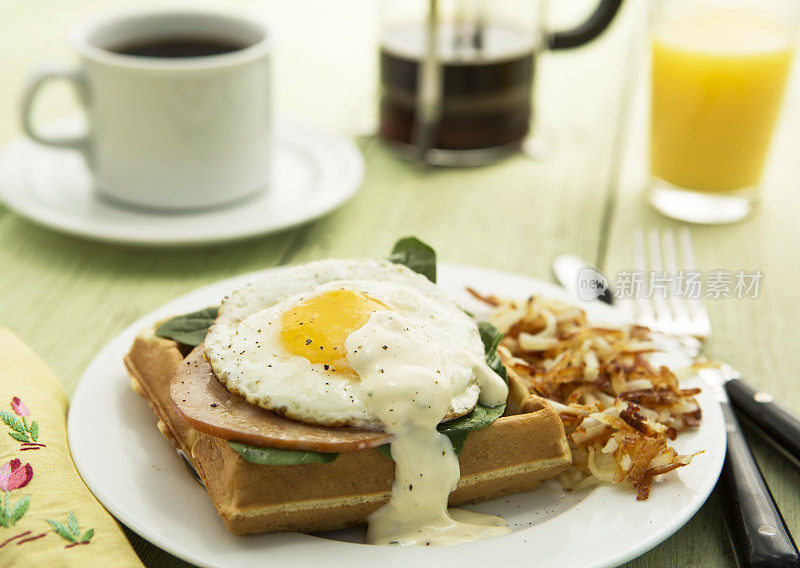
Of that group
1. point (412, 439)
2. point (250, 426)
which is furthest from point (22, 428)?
point (412, 439)

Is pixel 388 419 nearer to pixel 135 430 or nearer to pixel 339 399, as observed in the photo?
pixel 339 399

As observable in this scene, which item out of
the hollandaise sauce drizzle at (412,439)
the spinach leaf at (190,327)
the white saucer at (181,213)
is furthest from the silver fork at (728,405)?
the spinach leaf at (190,327)

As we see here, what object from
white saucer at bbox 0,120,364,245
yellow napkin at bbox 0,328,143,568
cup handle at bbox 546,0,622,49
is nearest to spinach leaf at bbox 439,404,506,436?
yellow napkin at bbox 0,328,143,568

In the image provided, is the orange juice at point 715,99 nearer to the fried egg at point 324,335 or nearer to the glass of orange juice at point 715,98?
the glass of orange juice at point 715,98

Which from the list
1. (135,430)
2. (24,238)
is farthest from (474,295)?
(24,238)

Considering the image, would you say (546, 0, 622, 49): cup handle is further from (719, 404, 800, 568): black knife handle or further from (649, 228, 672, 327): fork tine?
(719, 404, 800, 568): black knife handle

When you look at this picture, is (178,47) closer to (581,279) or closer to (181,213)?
(181,213)
